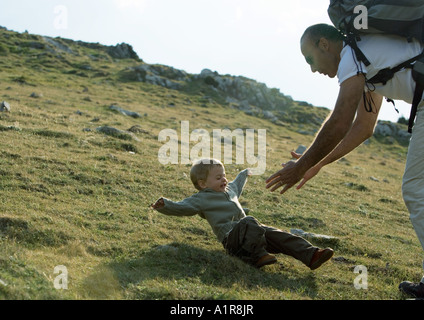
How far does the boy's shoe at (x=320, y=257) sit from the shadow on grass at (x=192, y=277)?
7.3 inches

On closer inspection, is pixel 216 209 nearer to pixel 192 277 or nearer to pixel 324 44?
pixel 192 277

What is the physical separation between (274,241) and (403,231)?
5.43m

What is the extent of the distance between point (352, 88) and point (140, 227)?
4400mm

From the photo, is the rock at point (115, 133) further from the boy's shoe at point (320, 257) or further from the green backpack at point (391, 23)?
the green backpack at point (391, 23)

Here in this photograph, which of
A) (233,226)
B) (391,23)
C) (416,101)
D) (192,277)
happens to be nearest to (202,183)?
(233,226)

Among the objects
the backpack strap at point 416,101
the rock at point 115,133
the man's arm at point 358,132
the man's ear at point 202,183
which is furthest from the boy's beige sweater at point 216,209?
the rock at point 115,133

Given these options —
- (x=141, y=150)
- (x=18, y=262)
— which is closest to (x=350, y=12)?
(x=18, y=262)

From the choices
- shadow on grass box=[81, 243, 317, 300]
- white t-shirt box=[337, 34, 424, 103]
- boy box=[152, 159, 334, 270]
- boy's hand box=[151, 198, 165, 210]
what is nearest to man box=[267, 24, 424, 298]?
white t-shirt box=[337, 34, 424, 103]

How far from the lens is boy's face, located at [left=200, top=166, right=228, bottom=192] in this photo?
260 inches

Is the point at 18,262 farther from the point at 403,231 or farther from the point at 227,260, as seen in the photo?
the point at 403,231

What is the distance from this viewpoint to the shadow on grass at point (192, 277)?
4.59m

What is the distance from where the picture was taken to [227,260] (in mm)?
5801

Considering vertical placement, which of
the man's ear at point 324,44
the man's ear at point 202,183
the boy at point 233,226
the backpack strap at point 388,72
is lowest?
the boy at point 233,226

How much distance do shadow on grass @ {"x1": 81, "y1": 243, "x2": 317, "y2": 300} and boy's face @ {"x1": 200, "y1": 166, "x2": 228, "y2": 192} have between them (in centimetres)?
92
